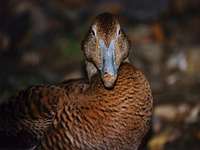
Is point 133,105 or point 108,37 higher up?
point 108,37

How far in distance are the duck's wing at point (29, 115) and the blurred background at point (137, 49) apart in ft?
4.90

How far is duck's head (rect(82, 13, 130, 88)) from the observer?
12.9ft

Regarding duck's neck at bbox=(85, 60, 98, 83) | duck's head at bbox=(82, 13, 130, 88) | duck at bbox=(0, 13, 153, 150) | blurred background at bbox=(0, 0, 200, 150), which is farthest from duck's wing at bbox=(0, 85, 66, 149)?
blurred background at bbox=(0, 0, 200, 150)

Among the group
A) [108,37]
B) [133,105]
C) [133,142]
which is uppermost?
[108,37]


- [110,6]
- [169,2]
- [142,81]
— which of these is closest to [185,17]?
[169,2]

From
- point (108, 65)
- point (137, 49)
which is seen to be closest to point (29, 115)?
point (108, 65)

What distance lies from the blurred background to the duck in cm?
144

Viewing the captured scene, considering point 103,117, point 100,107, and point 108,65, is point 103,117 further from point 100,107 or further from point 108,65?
point 108,65

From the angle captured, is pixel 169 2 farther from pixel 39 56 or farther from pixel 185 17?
pixel 39 56

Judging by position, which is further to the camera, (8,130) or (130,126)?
(8,130)

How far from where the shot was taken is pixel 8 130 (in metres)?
4.49

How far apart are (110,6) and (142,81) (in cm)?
473

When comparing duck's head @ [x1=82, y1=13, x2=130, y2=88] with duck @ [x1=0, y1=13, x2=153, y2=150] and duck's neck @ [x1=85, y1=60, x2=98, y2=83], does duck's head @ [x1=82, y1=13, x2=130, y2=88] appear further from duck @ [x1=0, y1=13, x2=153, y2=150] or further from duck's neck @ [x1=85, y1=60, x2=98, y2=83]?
duck's neck @ [x1=85, y1=60, x2=98, y2=83]

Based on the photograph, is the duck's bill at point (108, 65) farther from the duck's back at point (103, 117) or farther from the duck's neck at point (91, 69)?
the duck's neck at point (91, 69)
